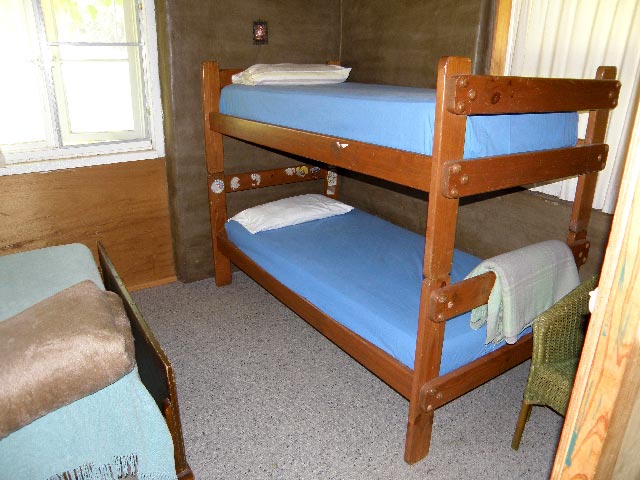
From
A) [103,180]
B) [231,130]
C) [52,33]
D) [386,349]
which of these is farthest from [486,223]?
[52,33]

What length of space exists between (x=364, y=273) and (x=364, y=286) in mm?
162

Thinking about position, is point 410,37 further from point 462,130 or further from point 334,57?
point 462,130

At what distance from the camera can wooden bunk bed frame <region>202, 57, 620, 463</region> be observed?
5.29ft

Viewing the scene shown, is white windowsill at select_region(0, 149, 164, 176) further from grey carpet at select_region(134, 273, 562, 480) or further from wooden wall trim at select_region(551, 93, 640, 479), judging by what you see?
wooden wall trim at select_region(551, 93, 640, 479)

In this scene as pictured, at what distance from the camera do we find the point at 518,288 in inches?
77.7

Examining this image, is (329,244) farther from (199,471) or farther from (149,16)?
(149,16)

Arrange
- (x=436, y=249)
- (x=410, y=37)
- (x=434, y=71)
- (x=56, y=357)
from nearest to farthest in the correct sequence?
(x=56, y=357), (x=436, y=249), (x=434, y=71), (x=410, y=37)

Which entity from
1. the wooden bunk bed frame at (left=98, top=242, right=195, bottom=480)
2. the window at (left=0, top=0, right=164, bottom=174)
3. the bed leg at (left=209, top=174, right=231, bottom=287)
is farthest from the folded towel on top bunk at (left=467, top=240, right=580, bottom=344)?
the window at (left=0, top=0, right=164, bottom=174)

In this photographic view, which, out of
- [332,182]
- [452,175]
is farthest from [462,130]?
[332,182]

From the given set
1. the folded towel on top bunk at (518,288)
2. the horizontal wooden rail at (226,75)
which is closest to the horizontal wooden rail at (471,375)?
the folded towel on top bunk at (518,288)

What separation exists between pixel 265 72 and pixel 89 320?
6.57ft

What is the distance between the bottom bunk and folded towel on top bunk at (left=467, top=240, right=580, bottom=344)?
0.10m

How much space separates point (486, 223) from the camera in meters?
2.99

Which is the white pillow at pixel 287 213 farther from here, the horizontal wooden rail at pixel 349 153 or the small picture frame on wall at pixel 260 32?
the small picture frame on wall at pixel 260 32
